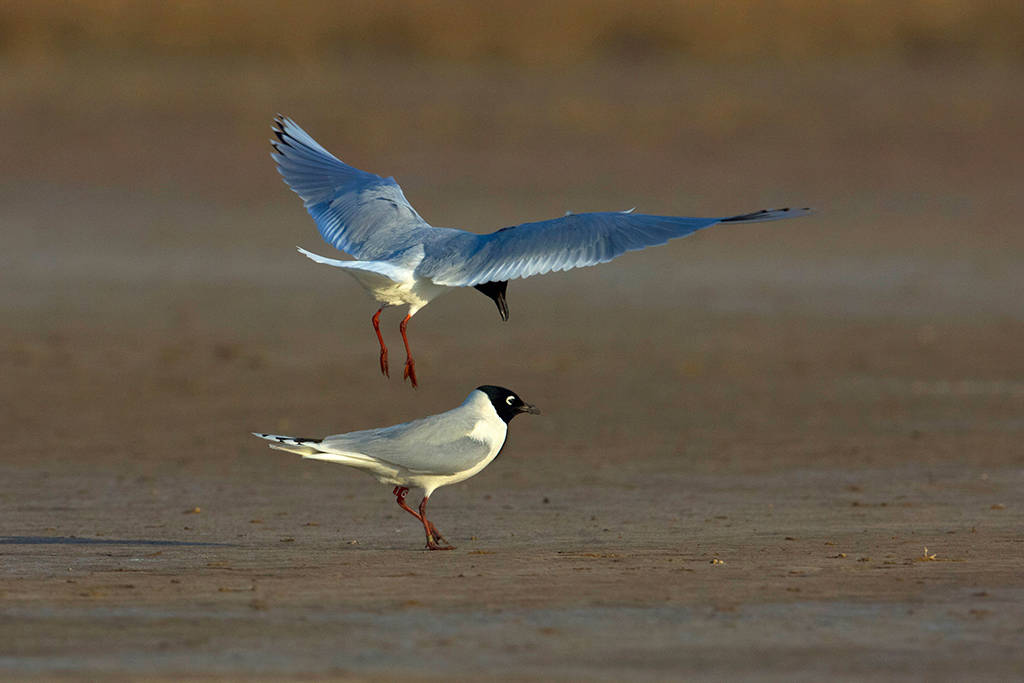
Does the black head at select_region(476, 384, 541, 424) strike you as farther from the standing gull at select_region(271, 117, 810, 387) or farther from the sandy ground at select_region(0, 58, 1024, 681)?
A: the sandy ground at select_region(0, 58, 1024, 681)

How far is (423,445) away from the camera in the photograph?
870 cm

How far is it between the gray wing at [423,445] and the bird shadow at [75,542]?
3.19 ft

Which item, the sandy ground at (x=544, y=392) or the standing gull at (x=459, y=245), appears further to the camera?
the standing gull at (x=459, y=245)

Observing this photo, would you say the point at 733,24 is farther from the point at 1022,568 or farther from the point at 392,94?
the point at 1022,568

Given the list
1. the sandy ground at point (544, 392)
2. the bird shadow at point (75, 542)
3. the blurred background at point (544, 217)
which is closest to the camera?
the sandy ground at point (544, 392)

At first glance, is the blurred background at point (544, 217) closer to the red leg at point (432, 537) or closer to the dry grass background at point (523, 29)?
the dry grass background at point (523, 29)

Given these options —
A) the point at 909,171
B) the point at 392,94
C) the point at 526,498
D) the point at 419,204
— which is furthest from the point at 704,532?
the point at 392,94

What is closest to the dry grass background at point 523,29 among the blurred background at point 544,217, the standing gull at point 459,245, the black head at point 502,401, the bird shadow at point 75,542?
the blurred background at point 544,217

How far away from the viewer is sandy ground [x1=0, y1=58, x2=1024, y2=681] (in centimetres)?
A: 679

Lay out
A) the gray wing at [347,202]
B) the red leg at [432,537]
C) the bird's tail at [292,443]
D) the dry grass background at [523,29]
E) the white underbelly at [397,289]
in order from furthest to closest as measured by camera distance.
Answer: the dry grass background at [523,29] → the gray wing at [347,202] → the white underbelly at [397,289] → the red leg at [432,537] → the bird's tail at [292,443]

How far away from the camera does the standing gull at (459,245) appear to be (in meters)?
8.46

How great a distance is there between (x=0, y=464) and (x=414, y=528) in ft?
12.4

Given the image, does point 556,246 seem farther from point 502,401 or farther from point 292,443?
point 292,443

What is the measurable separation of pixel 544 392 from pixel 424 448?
646 centimetres
